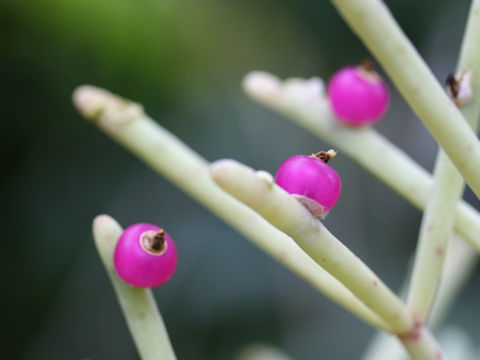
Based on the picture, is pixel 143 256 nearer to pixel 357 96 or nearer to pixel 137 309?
pixel 137 309

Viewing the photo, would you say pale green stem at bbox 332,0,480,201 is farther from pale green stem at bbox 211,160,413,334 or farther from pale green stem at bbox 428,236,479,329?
pale green stem at bbox 428,236,479,329

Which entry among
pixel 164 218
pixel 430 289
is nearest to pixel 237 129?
pixel 164 218

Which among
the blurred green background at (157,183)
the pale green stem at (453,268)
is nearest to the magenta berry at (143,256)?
the pale green stem at (453,268)

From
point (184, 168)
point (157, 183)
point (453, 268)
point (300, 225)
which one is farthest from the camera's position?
point (157, 183)

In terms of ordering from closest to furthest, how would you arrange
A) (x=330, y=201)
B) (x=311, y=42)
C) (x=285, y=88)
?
1. (x=330, y=201)
2. (x=285, y=88)
3. (x=311, y=42)

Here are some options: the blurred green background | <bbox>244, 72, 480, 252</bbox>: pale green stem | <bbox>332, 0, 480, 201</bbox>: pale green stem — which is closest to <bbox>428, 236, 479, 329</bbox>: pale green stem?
<bbox>244, 72, 480, 252</bbox>: pale green stem

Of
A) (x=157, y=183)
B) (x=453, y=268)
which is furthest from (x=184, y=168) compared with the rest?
(x=157, y=183)

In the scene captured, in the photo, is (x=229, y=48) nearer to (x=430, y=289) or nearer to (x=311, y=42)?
(x=311, y=42)
